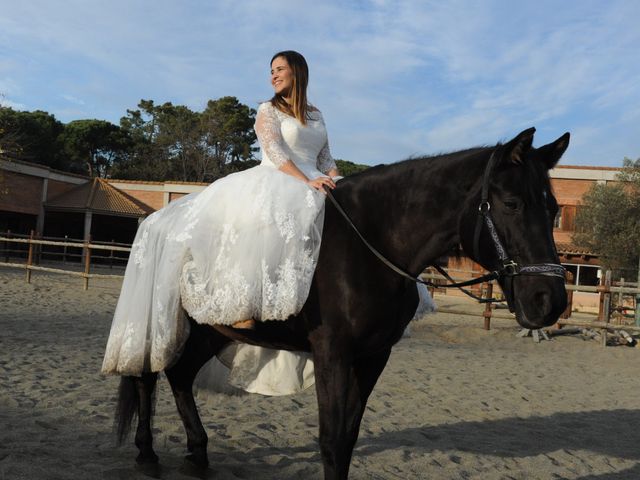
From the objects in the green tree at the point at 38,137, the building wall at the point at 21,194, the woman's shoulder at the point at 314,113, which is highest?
the green tree at the point at 38,137

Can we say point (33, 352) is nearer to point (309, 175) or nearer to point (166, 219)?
point (166, 219)

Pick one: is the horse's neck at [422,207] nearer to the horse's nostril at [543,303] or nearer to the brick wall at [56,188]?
the horse's nostril at [543,303]

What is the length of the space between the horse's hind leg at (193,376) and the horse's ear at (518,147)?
1740 millimetres

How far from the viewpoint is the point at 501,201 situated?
2.09m

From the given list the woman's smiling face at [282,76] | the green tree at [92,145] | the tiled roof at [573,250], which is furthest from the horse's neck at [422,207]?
the green tree at [92,145]

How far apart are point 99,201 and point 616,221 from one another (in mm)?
23095

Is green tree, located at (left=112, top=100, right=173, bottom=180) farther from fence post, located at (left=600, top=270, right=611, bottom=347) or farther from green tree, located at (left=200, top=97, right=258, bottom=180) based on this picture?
fence post, located at (left=600, top=270, right=611, bottom=347)

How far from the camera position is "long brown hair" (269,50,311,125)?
8.93 ft

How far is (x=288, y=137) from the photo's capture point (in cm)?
272

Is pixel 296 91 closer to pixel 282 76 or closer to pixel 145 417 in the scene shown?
pixel 282 76

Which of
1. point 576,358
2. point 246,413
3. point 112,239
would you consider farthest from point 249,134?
point 246,413

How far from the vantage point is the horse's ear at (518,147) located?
2.02 meters

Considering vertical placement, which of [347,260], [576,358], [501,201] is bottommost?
[576,358]

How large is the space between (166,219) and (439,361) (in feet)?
19.6
